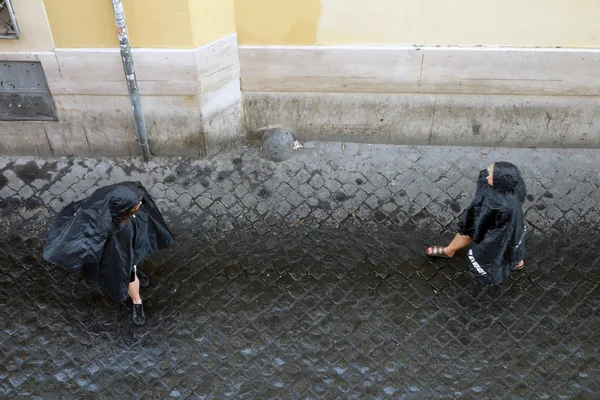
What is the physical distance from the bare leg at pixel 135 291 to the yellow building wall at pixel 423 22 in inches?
107

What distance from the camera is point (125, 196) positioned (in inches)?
162

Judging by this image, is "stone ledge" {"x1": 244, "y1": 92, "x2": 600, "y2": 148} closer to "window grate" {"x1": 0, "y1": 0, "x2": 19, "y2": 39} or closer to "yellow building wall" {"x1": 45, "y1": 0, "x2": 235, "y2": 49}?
"yellow building wall" {"x1": 45, "y1": 0, "x2": 235, "y2": 49}

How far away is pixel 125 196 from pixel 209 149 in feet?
7.11

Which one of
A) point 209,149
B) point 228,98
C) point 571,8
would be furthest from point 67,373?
point 571,8

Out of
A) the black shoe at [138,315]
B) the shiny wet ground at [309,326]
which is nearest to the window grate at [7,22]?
the shiny wet ground at [309,326]

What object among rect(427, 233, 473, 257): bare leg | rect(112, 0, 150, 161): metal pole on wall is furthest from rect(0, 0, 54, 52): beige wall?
rect(427, 233, 473, 257): bare leg

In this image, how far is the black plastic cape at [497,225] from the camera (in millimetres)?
4445

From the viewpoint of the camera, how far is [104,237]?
4.24 meters

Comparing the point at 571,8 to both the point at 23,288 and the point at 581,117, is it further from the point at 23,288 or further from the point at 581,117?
the point at 23,288

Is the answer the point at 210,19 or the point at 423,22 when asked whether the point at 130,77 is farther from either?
the point at 423,22

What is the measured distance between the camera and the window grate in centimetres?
521

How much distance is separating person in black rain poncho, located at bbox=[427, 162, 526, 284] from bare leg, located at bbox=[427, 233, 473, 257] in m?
0.12

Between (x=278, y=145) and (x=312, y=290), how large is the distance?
1.81 meters

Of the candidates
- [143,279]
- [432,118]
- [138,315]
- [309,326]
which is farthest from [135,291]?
[432,118]
